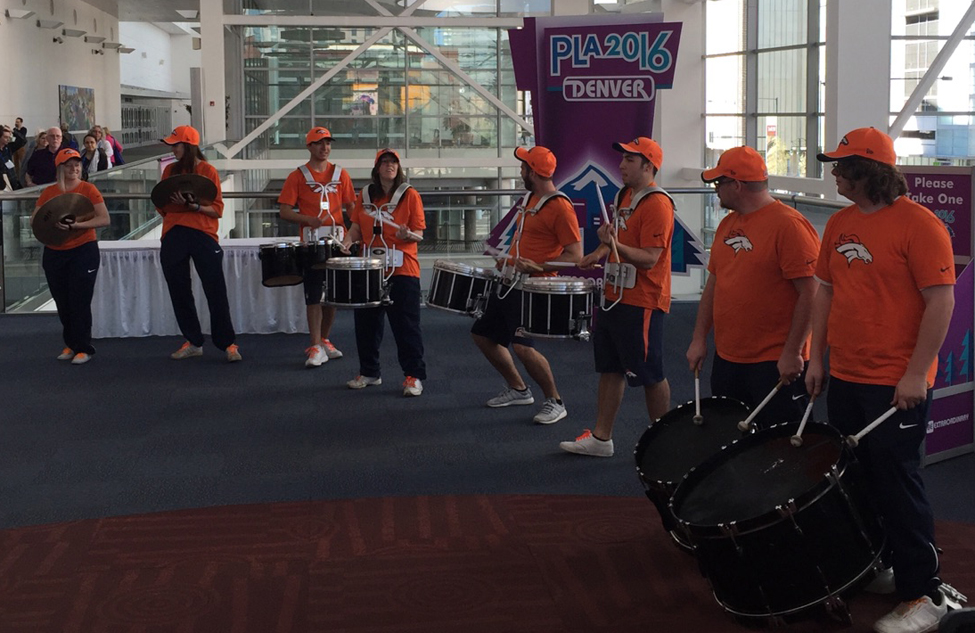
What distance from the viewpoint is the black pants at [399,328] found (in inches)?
281

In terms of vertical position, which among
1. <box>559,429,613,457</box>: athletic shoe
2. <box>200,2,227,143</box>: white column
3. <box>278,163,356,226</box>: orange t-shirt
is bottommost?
<box>559,429,613,457</box>: athletic shoe

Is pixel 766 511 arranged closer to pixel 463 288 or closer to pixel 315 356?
pixel 463 288

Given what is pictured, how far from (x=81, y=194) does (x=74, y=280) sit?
2.14ft

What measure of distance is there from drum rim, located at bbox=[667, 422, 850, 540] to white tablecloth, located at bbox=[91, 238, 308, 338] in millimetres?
6309

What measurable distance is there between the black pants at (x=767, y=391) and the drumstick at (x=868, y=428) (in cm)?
66

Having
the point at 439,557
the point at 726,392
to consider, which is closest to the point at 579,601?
the point at 439,557

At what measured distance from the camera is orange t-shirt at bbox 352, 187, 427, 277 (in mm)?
7043

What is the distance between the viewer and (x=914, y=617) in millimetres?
3518

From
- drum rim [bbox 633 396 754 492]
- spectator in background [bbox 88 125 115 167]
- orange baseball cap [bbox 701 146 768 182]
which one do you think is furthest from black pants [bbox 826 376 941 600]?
spectator in background [bbox 88 125 115 167]

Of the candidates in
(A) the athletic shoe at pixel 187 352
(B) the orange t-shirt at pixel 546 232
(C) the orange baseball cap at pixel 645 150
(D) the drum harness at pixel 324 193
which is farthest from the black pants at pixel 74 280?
(C) the orange baseball cap at pixel 645 150

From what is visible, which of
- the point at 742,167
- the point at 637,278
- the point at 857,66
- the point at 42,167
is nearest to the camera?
the point at 742,167

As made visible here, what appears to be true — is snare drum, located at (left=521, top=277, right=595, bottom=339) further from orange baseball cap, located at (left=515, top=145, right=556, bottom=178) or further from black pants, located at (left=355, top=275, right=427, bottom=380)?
black pants, located at (left=355, top=275, right=427, bottom=380)

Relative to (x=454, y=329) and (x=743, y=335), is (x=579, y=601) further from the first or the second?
(x=454, y=329)

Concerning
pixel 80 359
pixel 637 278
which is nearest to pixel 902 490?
pixel 637 278
